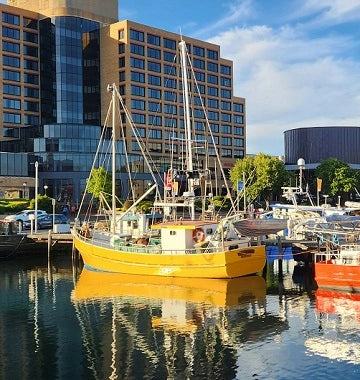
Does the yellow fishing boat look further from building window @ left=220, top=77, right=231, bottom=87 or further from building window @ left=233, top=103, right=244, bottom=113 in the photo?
building window @ left=233, top=103, right=244, bottom=113

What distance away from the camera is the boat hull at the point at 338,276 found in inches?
1440

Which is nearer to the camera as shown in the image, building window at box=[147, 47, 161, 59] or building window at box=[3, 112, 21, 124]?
building window at box=[3, 112, 21, 124]

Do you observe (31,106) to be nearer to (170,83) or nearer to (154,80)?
(154,80)

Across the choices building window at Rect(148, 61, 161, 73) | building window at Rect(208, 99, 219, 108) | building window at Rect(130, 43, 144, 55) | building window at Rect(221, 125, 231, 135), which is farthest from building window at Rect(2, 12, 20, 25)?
building window at Rect(221, 125, 231, 135)

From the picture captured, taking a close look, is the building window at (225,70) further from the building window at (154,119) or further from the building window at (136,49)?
the building window at (136,49)

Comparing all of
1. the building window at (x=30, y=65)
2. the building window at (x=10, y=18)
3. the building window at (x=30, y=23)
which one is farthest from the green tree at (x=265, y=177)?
the building window at (x=10, y=18)

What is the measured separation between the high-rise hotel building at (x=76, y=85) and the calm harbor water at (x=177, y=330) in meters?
73.5

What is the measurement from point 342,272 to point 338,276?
0.39 m

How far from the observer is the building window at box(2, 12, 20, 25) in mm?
123812

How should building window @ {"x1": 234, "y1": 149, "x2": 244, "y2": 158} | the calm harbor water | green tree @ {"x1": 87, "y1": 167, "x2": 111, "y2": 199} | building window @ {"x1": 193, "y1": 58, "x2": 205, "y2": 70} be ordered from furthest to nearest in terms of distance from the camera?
building window @ {"x1": 234, "y1": 149, "x2": 244, "y2": 158}, building window @ {"x1": 193, "y1": 58, "x2": 205, "y2": 70}, green tree @ {"x1": 87, "y1": 167, "x2": 111, "y2": 199}, the calm harbor water

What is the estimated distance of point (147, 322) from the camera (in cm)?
3162

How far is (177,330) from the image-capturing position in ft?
97.2

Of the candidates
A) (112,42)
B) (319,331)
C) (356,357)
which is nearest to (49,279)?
(319,331)

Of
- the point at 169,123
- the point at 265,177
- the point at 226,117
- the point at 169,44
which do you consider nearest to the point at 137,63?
the point at 169,44
